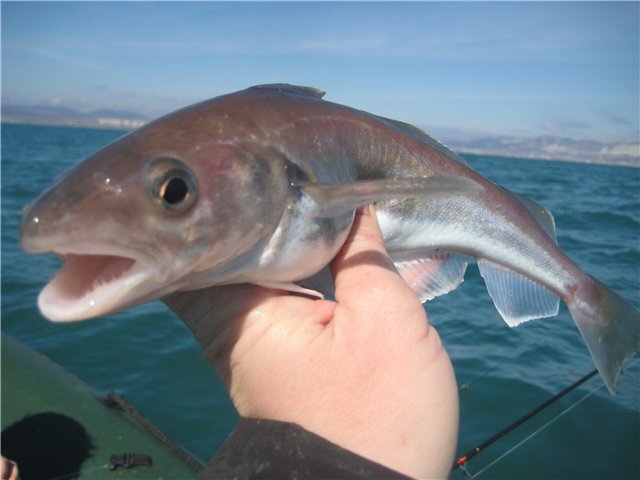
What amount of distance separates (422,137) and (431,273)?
2.78 feet

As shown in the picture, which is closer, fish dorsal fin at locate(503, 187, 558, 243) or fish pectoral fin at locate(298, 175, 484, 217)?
fish pectoral fin at locate(298, 175, 484, 217)

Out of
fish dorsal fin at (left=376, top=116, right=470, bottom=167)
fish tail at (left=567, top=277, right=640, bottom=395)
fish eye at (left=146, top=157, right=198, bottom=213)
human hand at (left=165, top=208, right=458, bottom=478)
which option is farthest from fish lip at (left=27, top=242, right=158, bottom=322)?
fish tail at (left=567, top=277, right=640, bottom=395)

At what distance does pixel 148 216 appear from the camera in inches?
62.8

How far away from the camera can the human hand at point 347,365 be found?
170 cm

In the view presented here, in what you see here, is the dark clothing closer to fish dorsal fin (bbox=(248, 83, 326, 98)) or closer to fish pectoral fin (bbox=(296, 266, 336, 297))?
fish pectoral fin (bbox=(296, 266, 336, 297))

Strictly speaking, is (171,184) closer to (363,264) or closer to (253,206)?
(253,206)

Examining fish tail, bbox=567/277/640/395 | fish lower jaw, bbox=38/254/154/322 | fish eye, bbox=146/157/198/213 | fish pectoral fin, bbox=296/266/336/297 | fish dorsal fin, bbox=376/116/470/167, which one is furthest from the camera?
fish tail, bbox=567/277/640/395

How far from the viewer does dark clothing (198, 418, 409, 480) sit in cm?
156

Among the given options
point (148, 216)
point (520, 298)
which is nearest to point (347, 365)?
point (148, 216)

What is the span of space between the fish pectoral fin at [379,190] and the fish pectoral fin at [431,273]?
1.19m

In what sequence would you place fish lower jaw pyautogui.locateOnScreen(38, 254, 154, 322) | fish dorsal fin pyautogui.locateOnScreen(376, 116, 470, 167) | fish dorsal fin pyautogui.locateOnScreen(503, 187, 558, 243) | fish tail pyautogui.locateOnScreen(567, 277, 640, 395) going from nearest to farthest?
1. fish lower jaw pyautogui.locateOnScreen(38, 254, 154, 322)
2. fish dorsal fin pyautogui.locateOnScreen(376, 116, 470, 167)
3. fish tail pyautogui.locateOnScreen(567, 277, 640, 395)
4. fish dorsal fin pyautogui.locateOnScreen(503, 187, 558, 243)

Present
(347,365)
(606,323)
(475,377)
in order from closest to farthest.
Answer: (347,365), (606,323), (475,377)

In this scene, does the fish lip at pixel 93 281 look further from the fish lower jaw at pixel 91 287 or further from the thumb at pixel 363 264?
the thumb at pixel 363 264

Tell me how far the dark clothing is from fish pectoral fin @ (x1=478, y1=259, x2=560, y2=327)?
197 centimetres
